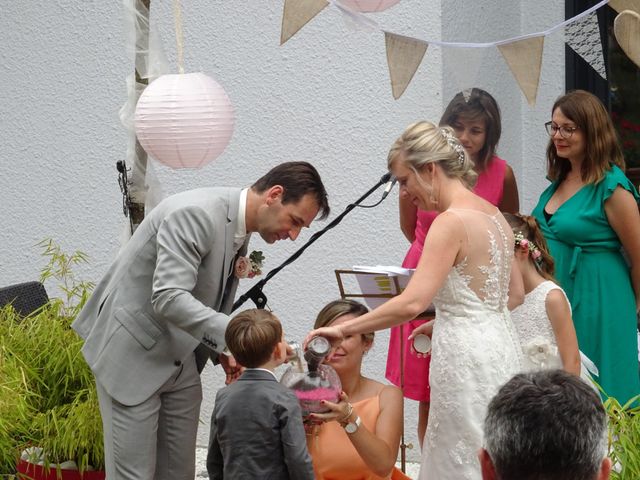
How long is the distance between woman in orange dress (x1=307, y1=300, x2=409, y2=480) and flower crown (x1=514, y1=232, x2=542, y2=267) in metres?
0.66

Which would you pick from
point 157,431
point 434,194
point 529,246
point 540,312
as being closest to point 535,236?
point 529,246

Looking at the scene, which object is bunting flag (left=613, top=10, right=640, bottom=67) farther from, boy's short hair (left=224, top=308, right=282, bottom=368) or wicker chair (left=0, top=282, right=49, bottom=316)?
wicker chair (left=0, top=282, right=49, bottom=316)

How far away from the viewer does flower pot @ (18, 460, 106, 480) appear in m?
5.24

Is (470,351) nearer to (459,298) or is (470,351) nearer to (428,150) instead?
(459,298)

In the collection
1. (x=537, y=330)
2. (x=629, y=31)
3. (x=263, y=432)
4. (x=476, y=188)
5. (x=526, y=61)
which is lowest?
(x=263, y=432)

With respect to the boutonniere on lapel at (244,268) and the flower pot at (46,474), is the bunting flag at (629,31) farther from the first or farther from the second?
the flower pot at (46,474)

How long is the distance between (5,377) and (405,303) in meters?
2.39

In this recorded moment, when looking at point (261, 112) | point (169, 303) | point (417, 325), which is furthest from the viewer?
point (261, 112)

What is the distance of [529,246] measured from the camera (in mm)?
4688

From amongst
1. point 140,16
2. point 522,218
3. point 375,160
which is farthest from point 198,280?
point 375,160

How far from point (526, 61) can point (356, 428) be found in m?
1.89

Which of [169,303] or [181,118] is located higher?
[181,118]

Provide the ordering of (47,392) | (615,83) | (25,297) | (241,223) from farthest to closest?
1. (615,83)
2. (25,297)
3. (47,392)
4. (241,223)

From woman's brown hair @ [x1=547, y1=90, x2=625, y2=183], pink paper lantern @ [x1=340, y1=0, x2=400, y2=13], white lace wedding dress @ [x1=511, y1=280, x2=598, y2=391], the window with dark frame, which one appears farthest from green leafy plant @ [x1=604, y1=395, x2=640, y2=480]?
the window with dark frame
